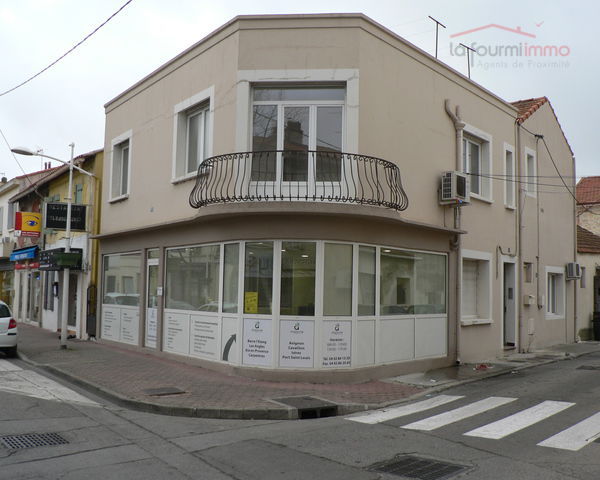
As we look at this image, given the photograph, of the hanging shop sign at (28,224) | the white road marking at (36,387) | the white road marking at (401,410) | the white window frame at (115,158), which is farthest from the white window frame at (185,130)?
the hanging shop sign at (28,224)

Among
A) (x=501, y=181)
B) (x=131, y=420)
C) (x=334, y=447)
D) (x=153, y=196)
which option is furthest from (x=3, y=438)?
(x=501, y=181)

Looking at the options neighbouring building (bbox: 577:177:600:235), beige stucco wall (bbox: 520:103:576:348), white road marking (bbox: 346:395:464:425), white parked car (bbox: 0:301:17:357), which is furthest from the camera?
neighbouring building (bbox: 577:177:600:235)

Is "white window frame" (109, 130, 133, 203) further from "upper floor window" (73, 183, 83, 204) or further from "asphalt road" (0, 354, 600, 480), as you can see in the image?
"asphalt road" (0, 354, 600, 480)

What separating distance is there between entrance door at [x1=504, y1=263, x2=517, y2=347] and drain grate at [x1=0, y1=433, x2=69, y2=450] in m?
12.2

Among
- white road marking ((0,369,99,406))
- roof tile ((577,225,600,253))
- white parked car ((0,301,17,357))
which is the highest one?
roof tile ((577,225,600,253))

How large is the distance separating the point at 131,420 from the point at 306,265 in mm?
4219

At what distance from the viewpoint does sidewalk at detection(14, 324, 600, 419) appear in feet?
28.2

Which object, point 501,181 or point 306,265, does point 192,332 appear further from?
point 501,181

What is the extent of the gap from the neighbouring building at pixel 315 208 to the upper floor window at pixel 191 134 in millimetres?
46

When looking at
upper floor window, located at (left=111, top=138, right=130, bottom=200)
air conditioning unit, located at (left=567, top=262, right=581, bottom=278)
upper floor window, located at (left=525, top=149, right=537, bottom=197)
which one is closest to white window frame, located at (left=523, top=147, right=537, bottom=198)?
upper floor window, located at (left=525, top=149, right=537, bottom=197)

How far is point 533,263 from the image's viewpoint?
660 inches

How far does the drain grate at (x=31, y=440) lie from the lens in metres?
6.59

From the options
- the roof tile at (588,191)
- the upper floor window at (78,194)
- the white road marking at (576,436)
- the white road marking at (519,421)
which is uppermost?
the roof tile at (588,191)

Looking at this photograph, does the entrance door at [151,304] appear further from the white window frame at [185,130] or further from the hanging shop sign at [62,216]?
the hanging shop sign at [62,216]
